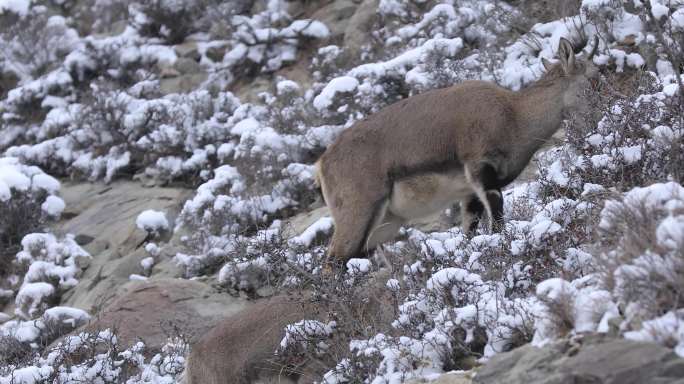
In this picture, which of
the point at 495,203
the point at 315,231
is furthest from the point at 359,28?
the point at 495,203

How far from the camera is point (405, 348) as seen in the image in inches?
219

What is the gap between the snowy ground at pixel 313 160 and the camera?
204 inches

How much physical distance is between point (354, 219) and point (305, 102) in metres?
5.04

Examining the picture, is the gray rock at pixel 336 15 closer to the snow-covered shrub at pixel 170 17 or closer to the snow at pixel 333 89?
the snow-covered shrub at pixel 170 17

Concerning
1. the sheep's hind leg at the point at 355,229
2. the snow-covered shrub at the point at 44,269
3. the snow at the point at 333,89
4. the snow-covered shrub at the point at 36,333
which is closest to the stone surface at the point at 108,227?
the snow-covered shrub at the point at 44,269

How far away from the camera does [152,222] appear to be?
12016mm

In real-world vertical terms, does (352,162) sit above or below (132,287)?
above

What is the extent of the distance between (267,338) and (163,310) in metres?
2.53

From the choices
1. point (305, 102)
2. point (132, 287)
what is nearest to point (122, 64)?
point (305, 102)

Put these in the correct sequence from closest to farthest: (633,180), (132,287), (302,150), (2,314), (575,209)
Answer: (575,209), (633,180), (132,287), (2,314), (302,150)

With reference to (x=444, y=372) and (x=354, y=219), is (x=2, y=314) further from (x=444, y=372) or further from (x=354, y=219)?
(x=444, y=372)

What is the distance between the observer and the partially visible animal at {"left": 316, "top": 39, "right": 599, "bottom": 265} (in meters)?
8.43

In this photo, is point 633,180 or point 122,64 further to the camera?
point 122,64

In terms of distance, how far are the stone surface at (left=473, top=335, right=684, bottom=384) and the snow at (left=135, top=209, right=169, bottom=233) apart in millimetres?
7743
